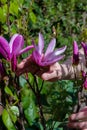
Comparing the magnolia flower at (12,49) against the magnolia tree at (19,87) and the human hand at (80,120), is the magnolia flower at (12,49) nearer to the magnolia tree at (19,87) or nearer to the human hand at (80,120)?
the magnolia tree at (19,87)

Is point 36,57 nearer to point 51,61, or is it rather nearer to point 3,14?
point 51,61

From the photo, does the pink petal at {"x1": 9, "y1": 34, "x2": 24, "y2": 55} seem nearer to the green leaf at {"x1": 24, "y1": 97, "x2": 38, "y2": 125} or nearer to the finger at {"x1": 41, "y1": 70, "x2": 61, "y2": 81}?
the finger at {"x1": 41, "y1": 70, "x2": 61, "y2": 81}

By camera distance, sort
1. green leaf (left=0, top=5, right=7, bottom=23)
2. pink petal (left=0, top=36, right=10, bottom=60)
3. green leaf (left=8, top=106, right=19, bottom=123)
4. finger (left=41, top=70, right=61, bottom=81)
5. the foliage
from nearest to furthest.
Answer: pink petal (left=0, top=36, right=10, bottom=60), finger (left=41, top=70, right=61, bottom=81), the foliage, green leaf (left=8, top=106, right=19, bottom=123), green leaf (left=0, top=5, right=7, bottom=23)

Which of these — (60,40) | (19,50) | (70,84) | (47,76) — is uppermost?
(19,50)

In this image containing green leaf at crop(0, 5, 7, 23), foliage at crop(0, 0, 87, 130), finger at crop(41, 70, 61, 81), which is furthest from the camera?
green leaf at crop(0, 5, 7, 23)

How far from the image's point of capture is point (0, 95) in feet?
5.64

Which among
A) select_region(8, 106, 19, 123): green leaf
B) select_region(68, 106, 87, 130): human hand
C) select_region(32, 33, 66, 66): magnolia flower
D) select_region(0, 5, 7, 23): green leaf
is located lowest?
select_region(8, 106, 19, 123): green leaf

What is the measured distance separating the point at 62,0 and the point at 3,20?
3.37 metres

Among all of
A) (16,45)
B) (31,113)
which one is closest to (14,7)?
(31,113)

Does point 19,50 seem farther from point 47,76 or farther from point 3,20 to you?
point 3,20

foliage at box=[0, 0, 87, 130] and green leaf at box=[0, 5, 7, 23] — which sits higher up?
green leaf at box=[0, 5, 7, 23]

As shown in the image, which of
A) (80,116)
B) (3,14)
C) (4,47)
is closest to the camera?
(4,47)

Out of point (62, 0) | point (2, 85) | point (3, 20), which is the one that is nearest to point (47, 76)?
point (2, 85)

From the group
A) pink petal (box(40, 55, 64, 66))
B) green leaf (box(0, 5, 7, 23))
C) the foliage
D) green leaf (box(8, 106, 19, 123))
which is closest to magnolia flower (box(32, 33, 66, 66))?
pink petal (box(40, 55, 64, 66))
